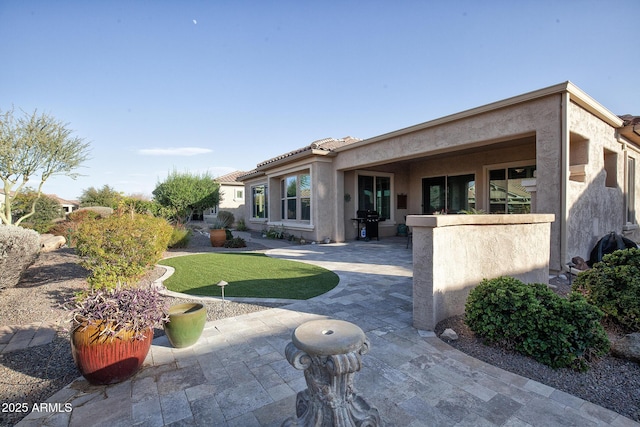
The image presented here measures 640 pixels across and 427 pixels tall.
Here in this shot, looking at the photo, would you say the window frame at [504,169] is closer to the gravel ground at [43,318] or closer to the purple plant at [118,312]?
the gravel ground at [43,318]

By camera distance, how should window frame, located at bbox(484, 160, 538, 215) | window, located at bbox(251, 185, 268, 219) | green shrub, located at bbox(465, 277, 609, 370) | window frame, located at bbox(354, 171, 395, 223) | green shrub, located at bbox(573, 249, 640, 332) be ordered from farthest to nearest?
window, located at bbox(251, 185, 268, 219), window frame, located at bbox(354, 171, 395, 223), window frame, located at bbox(484, 160, 538, 215), green shrub, located at bbox(573, 249, 640, 332), green shrub, located at bbox(465, 277, 609, 370)

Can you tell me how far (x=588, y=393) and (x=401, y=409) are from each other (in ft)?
5.41

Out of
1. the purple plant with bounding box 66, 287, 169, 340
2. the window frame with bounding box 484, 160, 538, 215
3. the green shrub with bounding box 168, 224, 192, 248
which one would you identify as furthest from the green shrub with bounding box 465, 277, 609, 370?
the green shrub with bounding box 168, 224, 192, 248

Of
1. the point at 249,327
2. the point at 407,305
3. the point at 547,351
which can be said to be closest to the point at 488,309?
the point at 547,351

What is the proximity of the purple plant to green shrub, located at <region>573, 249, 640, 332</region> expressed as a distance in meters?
5.32

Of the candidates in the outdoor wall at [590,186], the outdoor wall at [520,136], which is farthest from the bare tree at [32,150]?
the outdoor wall at [590,186]

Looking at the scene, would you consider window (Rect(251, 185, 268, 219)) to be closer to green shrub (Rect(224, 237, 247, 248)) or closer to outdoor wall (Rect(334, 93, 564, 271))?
green shrub (Rect(224, 237, 247, 248))

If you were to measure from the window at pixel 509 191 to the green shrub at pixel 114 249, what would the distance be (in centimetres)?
1093

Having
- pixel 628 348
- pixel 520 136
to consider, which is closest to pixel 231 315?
pixel 628 348

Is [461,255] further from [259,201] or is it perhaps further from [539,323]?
[259,201]

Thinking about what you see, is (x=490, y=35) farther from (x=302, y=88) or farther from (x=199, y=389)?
(x=199, y=389)

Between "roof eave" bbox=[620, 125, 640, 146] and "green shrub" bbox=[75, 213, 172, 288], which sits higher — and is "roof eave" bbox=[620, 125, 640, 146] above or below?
above

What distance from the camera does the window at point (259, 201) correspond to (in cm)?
1700

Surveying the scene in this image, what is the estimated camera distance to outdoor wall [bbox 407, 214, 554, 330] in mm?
3541
